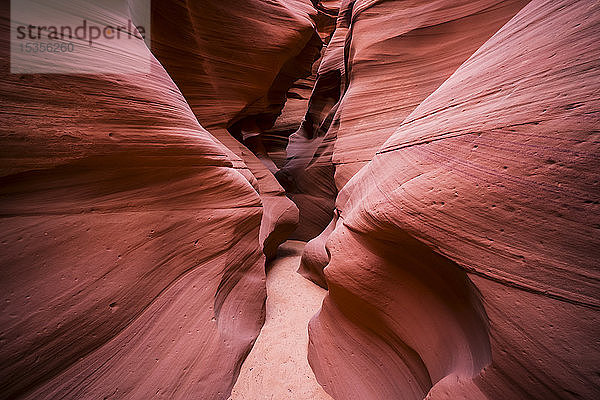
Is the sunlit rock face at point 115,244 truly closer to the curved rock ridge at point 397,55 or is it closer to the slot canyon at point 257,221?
the slot canyon at point 257,221

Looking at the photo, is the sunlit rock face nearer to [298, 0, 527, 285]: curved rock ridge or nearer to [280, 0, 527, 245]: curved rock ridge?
[298, 0, 527, 285]: curved rock ridge

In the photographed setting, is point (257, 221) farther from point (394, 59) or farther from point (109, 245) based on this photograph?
point (394, 59)

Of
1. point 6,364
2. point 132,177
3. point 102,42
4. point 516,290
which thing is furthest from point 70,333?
point 516,290

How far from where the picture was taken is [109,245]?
133cm

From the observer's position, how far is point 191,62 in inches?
133

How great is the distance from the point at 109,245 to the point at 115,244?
29mm

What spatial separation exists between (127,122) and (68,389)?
1.48 meters

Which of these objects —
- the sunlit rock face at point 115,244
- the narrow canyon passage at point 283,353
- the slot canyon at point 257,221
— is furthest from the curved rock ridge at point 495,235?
the sunlit rock face at point 115,244

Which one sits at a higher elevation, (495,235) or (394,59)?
(394,59)

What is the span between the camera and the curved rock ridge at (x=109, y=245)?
41.5 inches

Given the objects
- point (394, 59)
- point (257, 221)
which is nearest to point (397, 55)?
point (394, 59)

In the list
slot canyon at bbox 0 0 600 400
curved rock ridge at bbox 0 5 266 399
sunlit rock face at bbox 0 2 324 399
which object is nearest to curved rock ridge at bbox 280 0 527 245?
slot canyon at bbox 0 0 600 400

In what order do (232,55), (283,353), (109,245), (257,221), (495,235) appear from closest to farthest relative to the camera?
(495,235) < (109,245) < (283,353) < (257,221) < (232,55)

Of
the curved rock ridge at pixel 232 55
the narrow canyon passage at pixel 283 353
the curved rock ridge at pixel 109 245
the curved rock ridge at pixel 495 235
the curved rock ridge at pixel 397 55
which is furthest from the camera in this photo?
the curved rock ridge at pixel 232 55
